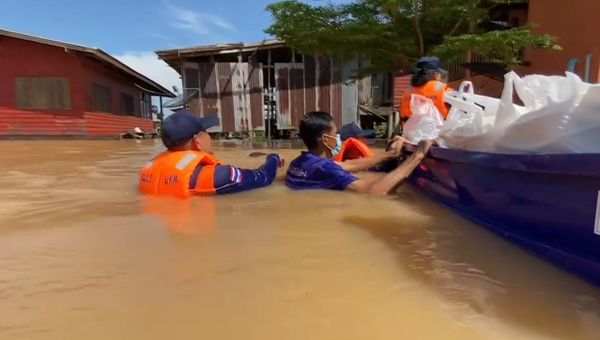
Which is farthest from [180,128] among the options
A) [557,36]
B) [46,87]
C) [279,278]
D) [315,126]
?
[46,87]

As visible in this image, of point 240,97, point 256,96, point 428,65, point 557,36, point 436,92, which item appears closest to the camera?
point 436,92

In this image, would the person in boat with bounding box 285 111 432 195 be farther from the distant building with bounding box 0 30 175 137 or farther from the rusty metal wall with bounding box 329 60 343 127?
the distant building with bounding box 0 30 175 137

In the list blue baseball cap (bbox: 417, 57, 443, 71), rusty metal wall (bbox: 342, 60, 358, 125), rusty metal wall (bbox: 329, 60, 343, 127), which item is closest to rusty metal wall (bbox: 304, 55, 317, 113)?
rusty metal wall (bbox: 329, 60, 343, 127)

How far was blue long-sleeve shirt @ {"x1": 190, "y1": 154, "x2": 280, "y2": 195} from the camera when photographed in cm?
363

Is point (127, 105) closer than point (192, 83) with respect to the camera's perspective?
No

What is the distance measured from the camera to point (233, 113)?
1545 cm

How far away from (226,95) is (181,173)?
1208 centimetres

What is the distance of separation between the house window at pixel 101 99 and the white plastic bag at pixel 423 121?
50.5ft

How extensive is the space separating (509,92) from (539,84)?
140 millimetres

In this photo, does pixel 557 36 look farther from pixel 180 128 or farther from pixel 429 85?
pixel 180 128

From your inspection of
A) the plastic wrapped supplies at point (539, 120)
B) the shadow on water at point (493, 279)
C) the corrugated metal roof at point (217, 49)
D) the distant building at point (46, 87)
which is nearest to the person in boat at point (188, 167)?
the shadow on water at point (493, 279)

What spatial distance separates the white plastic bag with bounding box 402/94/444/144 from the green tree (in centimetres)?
570

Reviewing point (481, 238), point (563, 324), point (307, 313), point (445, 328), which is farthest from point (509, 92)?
point (307, 313)

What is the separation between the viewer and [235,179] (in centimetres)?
371
